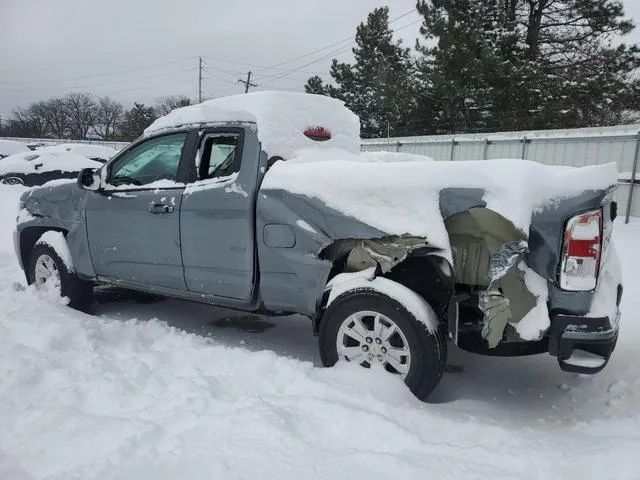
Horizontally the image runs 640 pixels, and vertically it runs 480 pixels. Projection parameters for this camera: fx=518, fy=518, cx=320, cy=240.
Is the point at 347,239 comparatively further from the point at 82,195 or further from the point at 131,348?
the point at 82,195

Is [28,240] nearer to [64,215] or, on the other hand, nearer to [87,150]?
[64,215]

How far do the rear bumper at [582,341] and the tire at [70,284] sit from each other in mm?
4247

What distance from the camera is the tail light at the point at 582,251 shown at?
293cm

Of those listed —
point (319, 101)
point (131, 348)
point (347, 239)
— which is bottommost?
point (131, 348)

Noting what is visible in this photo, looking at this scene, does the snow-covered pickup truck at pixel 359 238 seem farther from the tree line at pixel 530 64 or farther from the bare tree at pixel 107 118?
the bare tree at pixel 107 118

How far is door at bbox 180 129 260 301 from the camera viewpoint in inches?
151

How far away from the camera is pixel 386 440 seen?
267 cm

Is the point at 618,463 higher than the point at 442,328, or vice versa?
the point at 442,328

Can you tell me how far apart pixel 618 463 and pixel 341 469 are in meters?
1.32

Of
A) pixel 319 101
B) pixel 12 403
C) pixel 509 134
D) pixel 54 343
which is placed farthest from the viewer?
pixel 509 134

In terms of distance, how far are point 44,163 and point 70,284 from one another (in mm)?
13747

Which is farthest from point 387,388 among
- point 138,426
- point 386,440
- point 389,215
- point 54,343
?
point 54,343

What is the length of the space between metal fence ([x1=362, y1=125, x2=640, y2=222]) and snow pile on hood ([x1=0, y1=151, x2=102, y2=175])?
11.4 m

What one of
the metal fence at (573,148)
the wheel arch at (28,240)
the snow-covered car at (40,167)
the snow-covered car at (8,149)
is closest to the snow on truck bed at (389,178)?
the wheel arch at (28,240)
